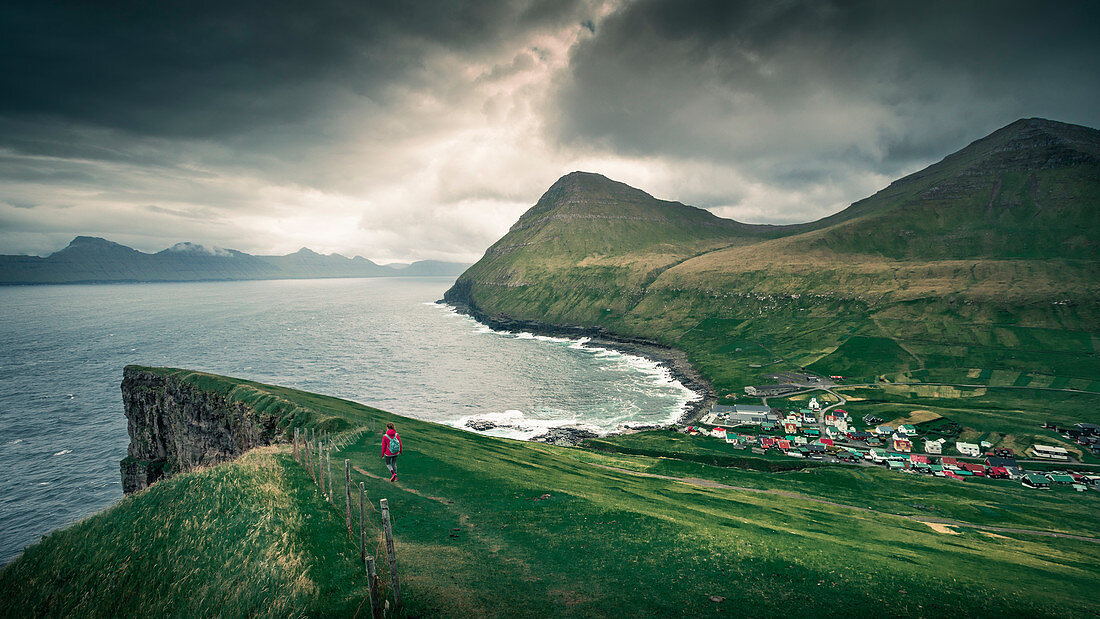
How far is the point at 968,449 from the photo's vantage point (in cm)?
8594

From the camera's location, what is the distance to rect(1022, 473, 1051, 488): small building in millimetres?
69625

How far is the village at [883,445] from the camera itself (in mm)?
75562

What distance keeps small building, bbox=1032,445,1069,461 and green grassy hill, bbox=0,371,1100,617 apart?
173ft

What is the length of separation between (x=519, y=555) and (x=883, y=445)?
99.5 metres

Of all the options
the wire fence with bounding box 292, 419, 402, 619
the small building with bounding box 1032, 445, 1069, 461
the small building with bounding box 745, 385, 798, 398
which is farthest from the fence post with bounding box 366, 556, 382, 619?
the small building with bounding box 745, 385, 798, 398

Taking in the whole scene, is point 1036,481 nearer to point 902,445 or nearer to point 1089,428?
point 902,445

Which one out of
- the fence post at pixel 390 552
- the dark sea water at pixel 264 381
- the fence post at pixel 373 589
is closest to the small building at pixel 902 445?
the dark sea water at pixel 264 381

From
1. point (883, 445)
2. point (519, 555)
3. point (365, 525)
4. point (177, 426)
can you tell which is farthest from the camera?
point (883, 445)

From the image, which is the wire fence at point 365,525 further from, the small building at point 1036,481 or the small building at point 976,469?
the small building at point 1036,481

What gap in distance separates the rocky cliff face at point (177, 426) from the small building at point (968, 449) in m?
120

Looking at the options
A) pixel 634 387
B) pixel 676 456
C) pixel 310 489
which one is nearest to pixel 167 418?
pixel 310 489

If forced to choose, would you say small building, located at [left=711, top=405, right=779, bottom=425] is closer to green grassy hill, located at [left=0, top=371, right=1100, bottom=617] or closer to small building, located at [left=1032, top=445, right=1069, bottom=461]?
small building, located at [left=1032, top=445, right=1069, bottom=461]

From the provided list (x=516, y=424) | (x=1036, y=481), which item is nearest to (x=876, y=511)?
(x=1036, y=481)

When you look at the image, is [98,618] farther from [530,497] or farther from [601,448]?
[601,448]
